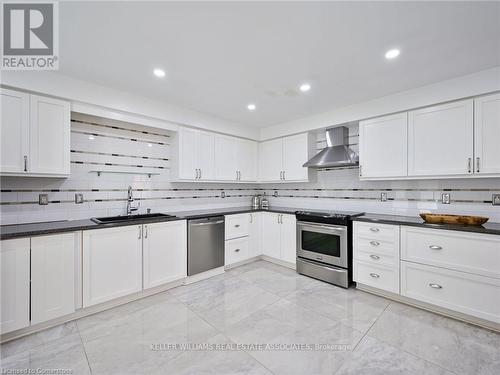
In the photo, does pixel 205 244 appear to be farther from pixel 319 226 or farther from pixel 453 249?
pixel 453 249

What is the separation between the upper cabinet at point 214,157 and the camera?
3465 millimetres

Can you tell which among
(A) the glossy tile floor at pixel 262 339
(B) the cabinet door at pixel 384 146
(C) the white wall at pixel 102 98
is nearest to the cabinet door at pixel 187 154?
(C) the white wall at pixel 102 98

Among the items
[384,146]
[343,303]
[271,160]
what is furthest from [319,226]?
[271,160]

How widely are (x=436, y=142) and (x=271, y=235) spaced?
263cm

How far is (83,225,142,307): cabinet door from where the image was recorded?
2.33 m

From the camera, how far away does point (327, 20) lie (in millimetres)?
1614

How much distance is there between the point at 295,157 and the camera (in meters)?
4.00

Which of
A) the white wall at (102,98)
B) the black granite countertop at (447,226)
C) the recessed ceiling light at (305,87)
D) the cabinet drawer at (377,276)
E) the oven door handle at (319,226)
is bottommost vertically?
the cabinet drawer at (377,276)

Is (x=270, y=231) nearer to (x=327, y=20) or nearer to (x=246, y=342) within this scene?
(x=246, y=342)

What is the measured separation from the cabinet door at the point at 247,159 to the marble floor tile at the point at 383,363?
10.00 feet

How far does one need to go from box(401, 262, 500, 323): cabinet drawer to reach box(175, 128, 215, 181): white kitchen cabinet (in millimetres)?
2966

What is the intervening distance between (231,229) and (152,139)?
6.08 ft

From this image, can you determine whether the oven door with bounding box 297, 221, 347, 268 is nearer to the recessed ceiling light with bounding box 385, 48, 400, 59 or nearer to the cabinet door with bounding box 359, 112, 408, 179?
the cabinet door with bounding box 359, 112, 408, 179

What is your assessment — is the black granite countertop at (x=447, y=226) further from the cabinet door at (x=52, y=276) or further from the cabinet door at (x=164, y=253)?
the cabinet door at (x=52, y=276)
